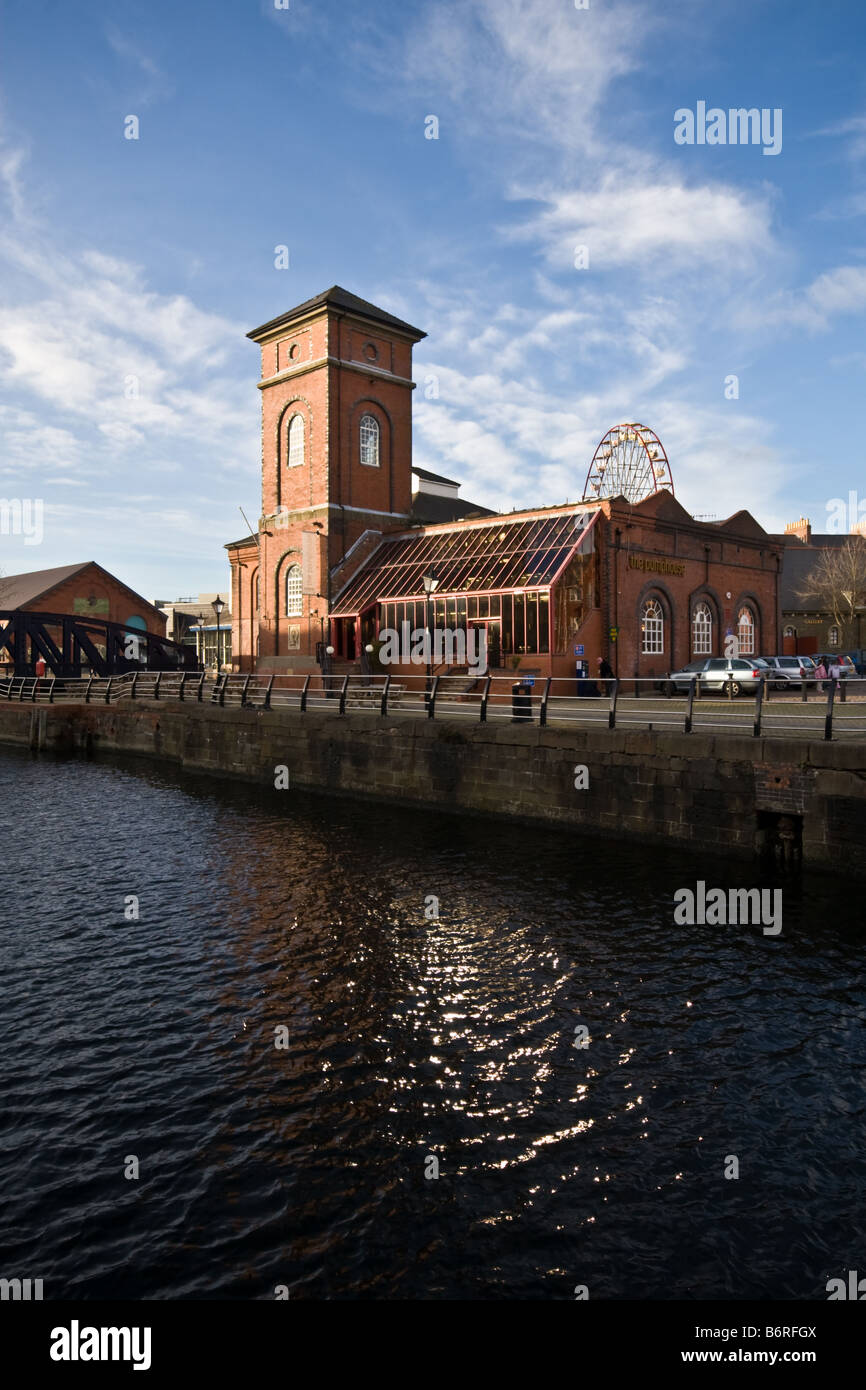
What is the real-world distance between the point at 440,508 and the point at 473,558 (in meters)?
20.0

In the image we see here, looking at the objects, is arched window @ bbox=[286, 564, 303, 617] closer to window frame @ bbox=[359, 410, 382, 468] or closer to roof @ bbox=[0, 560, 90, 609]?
window frame @ bbox=[359, 410, 382, 468]

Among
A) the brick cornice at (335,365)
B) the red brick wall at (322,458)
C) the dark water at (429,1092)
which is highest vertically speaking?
the brick cornice at (335,365)

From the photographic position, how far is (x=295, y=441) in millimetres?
37688

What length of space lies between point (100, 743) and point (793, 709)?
25.9 m

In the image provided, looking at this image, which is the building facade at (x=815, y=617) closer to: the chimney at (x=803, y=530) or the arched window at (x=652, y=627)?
the chimney at (x=803, y=530)

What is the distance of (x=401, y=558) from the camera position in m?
35.1

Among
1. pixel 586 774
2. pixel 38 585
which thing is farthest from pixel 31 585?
pixel 586 774

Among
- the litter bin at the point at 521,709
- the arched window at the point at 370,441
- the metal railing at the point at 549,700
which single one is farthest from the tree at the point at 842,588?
the litter bin at the point at 521,709

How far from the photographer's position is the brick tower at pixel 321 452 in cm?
3588

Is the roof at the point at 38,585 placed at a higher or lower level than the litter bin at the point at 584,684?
higher

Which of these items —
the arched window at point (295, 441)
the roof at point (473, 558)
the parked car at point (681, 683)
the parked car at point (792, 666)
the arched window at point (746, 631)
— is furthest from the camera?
the arched window at point (295, 441)

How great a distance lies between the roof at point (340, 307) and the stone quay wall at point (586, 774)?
2098 cm
